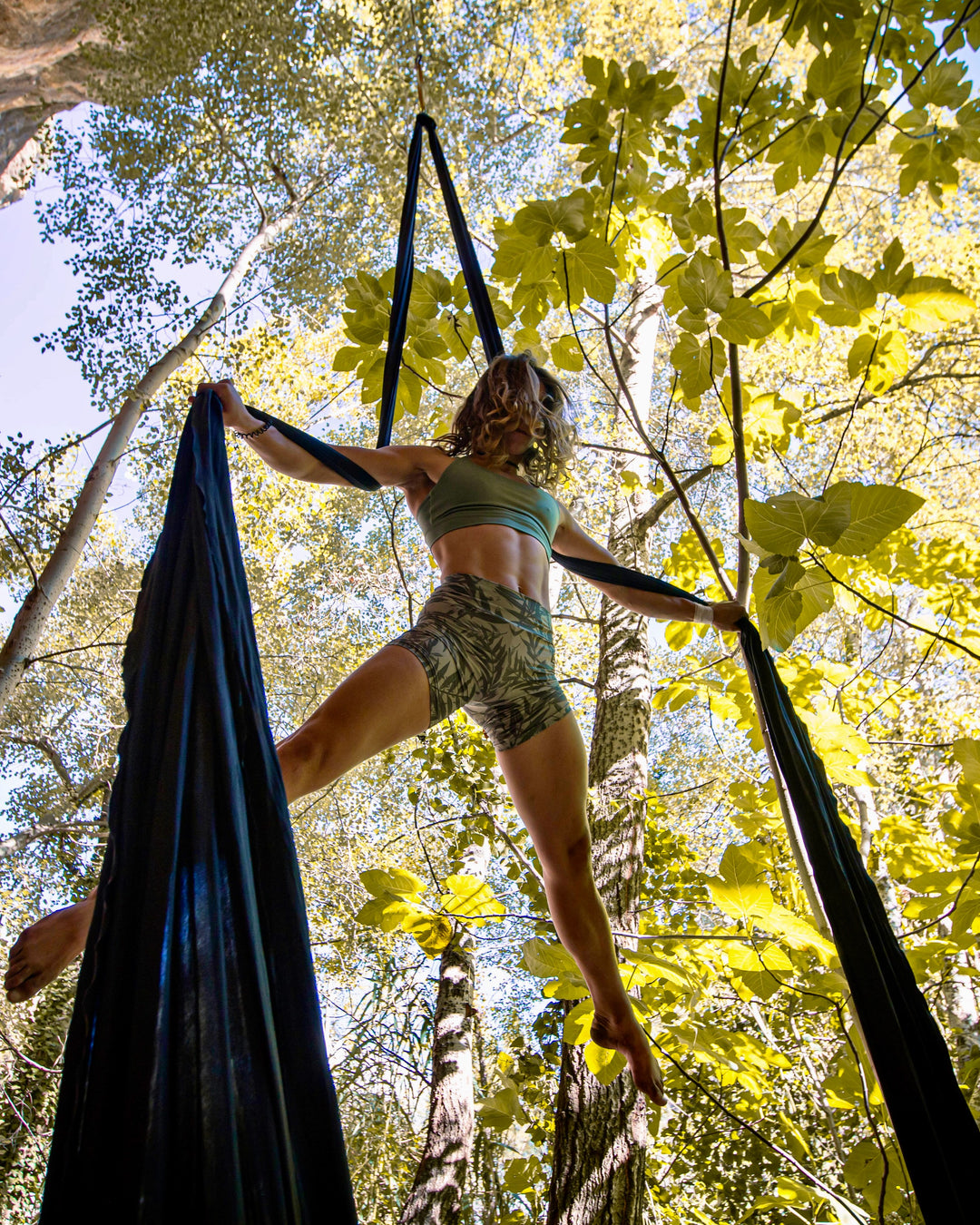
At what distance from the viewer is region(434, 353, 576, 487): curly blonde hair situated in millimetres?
1805

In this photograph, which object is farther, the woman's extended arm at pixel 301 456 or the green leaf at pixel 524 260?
the green leaf at pixel 524 260

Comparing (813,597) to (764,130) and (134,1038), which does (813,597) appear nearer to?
(134,1038)

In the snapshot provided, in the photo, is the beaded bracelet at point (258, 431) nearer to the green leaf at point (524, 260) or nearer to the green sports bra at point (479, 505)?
the green sports bra at point (479, 505)

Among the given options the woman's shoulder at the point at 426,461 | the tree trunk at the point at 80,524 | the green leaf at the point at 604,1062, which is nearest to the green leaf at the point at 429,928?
the green leaf at the point at 604,1062

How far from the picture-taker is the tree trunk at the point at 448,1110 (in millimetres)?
3342

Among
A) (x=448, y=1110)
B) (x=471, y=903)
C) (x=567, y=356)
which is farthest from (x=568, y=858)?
(x=448, y=1110)

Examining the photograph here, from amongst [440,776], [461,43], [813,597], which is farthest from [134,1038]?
[461,43]

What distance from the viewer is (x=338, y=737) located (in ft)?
3.97

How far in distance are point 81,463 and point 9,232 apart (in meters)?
2.83

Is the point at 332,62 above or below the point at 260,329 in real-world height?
above

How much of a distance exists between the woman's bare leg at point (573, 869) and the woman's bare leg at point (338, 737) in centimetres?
29

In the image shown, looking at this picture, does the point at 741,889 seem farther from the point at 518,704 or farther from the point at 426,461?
the point at 426,461

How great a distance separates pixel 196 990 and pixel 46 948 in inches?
14.4

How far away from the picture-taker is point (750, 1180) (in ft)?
14.2
